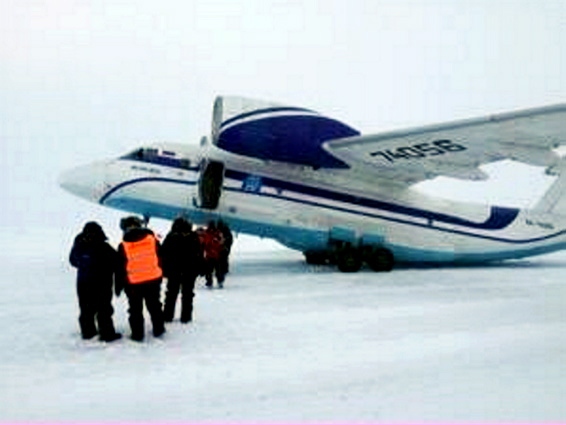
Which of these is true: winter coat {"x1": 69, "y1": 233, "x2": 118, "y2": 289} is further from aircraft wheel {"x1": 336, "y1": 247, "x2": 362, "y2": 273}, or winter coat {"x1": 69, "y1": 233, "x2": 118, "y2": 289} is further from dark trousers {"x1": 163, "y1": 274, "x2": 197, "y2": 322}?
aircraft wheel {"x1": 336, "y1": 247, "x2": 362, "y2": 273}

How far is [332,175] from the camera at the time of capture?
1673 centimetres

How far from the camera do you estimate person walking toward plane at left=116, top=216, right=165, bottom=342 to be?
823cm

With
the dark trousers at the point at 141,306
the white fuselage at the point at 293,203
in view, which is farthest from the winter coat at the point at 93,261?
the white fuselage at the point at 293,203

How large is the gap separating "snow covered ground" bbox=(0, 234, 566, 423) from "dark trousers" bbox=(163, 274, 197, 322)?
268mm

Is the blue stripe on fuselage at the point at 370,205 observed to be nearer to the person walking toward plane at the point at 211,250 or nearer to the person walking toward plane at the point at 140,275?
the person walking toward plane at the point at 211,250

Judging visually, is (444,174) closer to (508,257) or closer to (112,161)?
(508,257)

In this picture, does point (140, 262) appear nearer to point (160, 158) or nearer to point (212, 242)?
point (212, 242)

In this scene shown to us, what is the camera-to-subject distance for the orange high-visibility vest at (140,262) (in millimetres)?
8266

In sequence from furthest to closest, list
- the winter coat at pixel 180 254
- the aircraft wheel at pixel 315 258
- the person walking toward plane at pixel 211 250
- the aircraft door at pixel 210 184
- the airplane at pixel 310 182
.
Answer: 1. the aircraft wheel at pixel 315 258
2. the aircraft door at pixel 210 184
3. the airplane at pixel 310 182
4. the person walking toward plane at pixel 211 250
5. the winter coat at pixel 180 254

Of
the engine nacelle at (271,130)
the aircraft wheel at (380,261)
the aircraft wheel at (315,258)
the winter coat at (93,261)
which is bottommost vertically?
the aircraft wheel at (315,258)

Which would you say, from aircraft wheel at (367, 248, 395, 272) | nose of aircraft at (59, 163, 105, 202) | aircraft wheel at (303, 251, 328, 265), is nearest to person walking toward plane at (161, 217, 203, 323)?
nose of aircraft at (59, 163, 105, 202)

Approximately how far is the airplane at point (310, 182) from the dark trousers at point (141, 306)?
24.8 feet

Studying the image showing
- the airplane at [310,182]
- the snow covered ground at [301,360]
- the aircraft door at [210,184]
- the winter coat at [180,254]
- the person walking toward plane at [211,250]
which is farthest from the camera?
the aircraft door at [210,184]

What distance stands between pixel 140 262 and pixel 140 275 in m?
0.15
